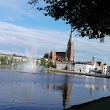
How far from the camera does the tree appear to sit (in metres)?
16.3

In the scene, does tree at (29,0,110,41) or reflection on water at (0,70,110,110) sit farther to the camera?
reflection on water at (0,70,110,110)

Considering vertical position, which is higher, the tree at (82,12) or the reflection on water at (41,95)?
the tree at (82,12)

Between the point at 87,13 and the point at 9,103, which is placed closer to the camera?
the point at 87,13

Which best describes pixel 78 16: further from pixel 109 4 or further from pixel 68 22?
pixel 109 4

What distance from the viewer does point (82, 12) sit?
17.6m

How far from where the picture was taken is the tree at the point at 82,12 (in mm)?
16312

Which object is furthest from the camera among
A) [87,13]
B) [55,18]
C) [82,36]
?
[82,36]

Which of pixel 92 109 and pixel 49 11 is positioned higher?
pixel 49 11

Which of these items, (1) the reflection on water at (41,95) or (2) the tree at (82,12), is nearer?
(2) the tree at (82,12)

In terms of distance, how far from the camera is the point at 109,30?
66.6 feet

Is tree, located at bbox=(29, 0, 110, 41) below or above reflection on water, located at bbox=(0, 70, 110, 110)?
above

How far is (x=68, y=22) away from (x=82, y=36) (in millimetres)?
2854

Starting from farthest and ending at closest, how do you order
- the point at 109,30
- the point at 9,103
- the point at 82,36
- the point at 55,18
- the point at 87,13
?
the point at 9,103
the point at 82,36
the point at 109,30
the point at 55,18
the point at 87,13

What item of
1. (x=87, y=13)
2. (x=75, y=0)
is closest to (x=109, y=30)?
(x=87, y=13)
